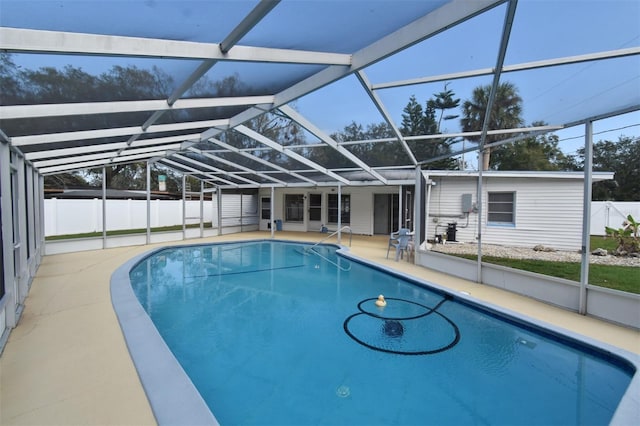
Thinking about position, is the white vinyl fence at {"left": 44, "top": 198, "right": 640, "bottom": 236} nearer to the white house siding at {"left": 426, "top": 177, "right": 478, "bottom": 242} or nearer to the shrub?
the shrub

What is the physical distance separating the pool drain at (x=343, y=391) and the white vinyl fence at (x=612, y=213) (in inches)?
509

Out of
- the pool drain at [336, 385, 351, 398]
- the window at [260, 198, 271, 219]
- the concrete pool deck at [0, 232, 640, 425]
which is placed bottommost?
the pool drain at [336, 385, 351, 398]

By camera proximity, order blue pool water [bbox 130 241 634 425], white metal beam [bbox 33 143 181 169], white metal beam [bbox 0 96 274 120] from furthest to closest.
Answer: white metal beam [bbox 33 143 181 169] < white metal beam [bbox 0 96 274 120] < blue pool water [bbox 130 241 634 425]

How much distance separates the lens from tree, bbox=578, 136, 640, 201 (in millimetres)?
14617

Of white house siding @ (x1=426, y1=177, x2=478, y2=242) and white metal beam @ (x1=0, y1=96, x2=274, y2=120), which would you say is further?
white house siding @ (x1=426, y1=177, x2=478, y2=242)

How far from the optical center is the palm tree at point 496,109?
3.80 metres

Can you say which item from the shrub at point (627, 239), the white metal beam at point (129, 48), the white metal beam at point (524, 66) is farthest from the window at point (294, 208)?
the white metal beam at point (129, 48)

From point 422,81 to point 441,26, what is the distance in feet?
4.04

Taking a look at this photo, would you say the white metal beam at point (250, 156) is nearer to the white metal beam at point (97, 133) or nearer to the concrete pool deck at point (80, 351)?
the white metal beam at point (97, 133)

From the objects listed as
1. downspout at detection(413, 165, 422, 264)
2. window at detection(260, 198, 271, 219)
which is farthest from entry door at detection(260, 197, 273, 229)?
downspout at detection(413, 165, 422, 264)

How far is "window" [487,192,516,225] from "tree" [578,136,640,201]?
6.93m

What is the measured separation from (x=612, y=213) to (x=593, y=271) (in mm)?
6363

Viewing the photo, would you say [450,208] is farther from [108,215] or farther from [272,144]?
[108,215]

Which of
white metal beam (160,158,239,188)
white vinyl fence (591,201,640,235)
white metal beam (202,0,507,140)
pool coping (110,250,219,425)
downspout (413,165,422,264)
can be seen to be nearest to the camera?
pool coping (110,250,219,425)
